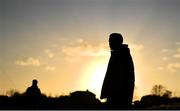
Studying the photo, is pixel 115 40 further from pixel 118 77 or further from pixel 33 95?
pixel 33 95

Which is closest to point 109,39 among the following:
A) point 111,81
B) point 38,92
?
point 111,81

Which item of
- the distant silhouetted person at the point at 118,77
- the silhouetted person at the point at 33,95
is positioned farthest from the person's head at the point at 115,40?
the silhouetted person at the point at 33,95

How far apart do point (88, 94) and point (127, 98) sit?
74043 millimetres

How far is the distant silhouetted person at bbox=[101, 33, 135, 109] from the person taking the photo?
6.83 m

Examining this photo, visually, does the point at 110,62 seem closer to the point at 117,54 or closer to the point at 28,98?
the point at 117,54

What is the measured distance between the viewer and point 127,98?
22.4 ft

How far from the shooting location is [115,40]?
23.6ft

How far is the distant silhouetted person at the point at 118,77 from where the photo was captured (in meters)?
6.83

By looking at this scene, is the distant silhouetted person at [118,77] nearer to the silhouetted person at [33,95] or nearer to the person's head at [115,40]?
the person's head at [115,40]

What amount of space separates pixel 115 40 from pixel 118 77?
669 mm

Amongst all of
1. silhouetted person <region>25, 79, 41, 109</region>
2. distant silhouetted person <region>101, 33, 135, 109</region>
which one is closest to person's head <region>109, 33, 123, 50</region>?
Answer: distant silhouetted person <region>101, 33, 135, 109</region>

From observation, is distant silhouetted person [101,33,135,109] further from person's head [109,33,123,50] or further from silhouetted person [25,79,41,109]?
silhouetted person [25,79,41,109]

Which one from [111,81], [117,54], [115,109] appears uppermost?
[117,54]

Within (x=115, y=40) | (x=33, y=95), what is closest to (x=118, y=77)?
(x=115, y=40)
